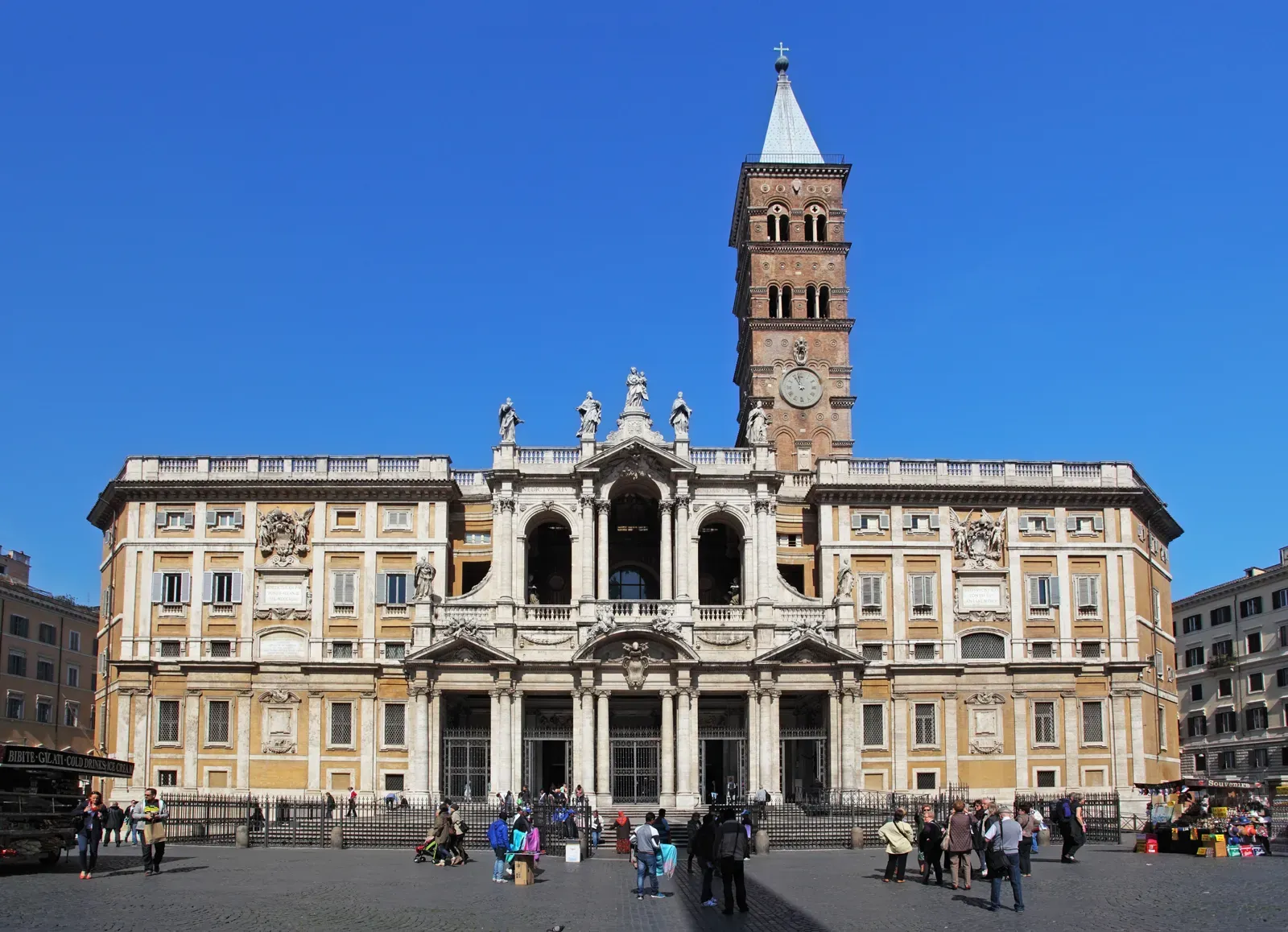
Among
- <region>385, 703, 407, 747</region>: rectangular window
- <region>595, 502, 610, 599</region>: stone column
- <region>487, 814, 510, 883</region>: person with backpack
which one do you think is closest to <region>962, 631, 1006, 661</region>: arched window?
<region>595, 502, 610, 599</region>: stone column

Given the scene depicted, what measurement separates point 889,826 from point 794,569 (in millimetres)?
33908

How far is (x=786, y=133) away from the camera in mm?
83438

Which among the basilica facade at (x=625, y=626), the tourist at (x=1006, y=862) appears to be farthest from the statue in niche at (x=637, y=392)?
the tourist at (x=1006, y=862)

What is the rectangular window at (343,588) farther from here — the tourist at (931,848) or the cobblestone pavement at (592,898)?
the tourist at (931,848)

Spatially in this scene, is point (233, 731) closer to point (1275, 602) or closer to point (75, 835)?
point (75, 835)

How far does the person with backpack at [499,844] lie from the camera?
113 feet

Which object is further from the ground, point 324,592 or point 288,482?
point 288,482

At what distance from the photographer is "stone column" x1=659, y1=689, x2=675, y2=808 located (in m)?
60.2

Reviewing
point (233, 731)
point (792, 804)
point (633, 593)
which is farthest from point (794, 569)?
point (233, 731)

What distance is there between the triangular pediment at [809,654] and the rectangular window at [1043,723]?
8373 millimetres

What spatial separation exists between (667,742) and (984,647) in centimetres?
1425

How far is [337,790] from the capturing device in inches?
2429

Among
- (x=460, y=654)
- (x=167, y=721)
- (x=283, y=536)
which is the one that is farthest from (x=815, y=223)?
(x=167, y=721)

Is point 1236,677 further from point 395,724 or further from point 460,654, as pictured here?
point 395,724
